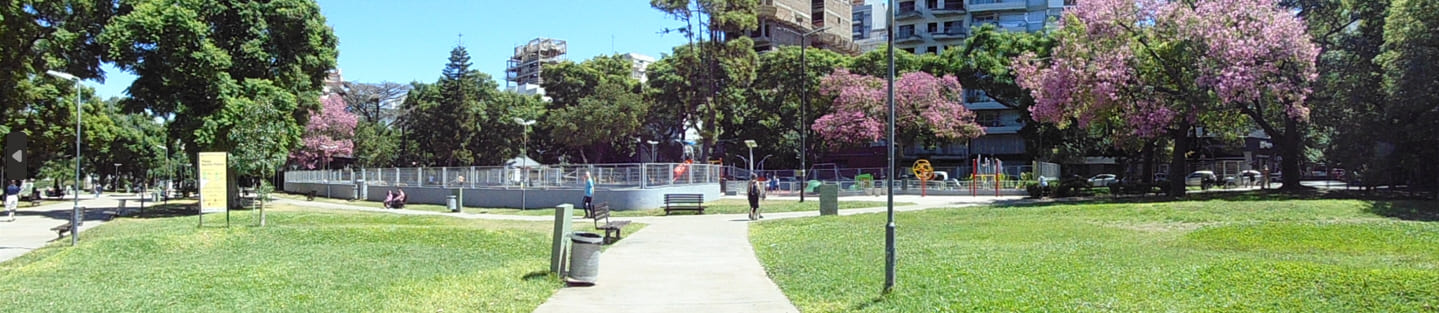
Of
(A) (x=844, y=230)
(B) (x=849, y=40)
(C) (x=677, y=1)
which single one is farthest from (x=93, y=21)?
(B) (x=849, y=40)

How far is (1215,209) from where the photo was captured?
19.8 metres

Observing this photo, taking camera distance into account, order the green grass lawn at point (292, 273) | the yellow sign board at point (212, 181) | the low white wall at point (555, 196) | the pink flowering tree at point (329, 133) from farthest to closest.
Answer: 1. the pink flowering tree at point (329, 133)
2. the low white wall at point (555, 196)
3. the yellow sign board at point (212, 181)
4. the green grass lawn at point (292, 273)

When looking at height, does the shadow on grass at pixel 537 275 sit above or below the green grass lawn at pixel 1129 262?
below

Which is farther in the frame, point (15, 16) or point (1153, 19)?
point (15, 16)

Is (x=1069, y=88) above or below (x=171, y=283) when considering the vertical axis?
above

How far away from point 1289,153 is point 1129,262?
75.3 feet

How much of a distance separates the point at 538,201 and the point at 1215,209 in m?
22.4

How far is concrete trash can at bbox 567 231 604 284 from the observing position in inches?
375

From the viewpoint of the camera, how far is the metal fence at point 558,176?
30844 millimetres

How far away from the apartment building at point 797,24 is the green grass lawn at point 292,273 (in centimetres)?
5828

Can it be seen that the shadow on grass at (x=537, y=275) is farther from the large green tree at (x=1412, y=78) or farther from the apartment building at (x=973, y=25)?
the apartment building at (x=973, y=25)

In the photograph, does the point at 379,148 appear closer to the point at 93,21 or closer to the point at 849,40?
the point at 93,21

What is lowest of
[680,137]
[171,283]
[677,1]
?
[171,283]

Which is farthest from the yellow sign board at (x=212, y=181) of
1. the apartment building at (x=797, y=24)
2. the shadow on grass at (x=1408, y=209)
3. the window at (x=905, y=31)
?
the window at (x=905, y=31)
